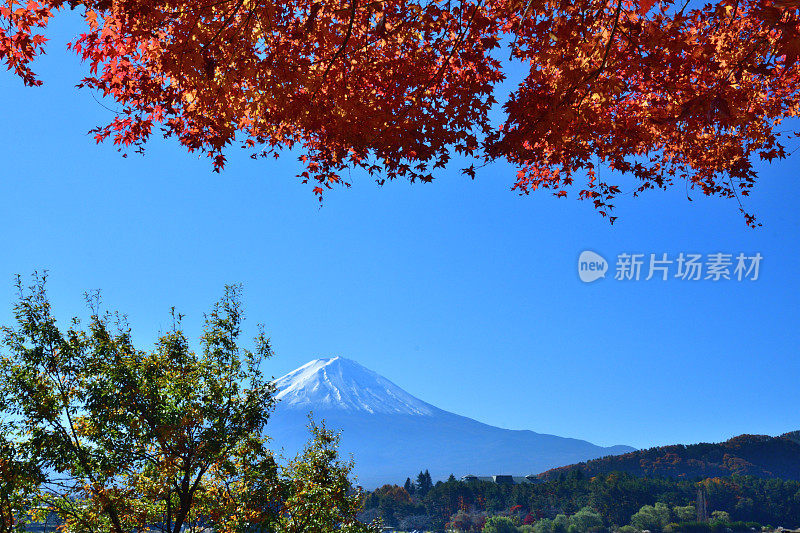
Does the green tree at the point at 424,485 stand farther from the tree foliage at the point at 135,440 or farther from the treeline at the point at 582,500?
the tree foliage at the point at 135,440

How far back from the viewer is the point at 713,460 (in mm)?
103312

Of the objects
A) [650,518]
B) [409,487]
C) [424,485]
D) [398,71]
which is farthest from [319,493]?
[409,487]

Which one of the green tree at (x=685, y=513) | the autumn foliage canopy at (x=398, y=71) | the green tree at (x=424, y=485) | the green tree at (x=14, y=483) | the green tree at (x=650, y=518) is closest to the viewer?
the autumn foliage canopy at (x=398, y=71)

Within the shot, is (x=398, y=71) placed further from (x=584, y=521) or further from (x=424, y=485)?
(x=424, y=485)

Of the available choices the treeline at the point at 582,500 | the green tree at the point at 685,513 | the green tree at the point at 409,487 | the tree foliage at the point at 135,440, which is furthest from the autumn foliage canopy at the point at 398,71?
the green tree at the point at 409,487

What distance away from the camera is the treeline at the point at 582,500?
70.9 m

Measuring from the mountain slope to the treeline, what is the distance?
14.1 m

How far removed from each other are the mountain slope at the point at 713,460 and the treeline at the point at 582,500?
46.2 feet

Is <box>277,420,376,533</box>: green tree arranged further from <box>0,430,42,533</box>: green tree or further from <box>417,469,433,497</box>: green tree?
<box>417,469,433,497</box>: green tree


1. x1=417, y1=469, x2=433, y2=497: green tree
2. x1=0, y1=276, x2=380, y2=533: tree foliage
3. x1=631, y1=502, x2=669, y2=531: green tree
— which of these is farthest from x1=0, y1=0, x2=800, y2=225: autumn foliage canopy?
x1=417, y1=469, x2=433, y2=497: green tree

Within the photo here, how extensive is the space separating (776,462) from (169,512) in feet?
444

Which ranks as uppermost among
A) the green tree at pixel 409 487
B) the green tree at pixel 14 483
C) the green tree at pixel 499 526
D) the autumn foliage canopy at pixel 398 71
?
the autumn foliage canopy at pixel 398 71

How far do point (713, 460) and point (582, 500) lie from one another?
1873 inches

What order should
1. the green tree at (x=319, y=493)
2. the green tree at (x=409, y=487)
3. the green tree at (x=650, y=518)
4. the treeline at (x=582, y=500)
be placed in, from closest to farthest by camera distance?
1. the green tree at (x=319, y=493)
2. the green tree at (x=650, y=518)
3. the treeline at (x=582, y=500)
4. the green tree at (x=409, y=487)
